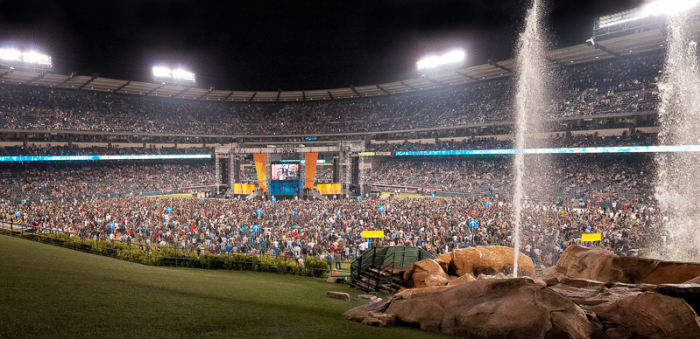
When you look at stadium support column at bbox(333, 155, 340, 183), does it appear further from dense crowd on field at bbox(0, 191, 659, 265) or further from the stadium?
dense crowd on field at bbox(0, 191, 659, 265)

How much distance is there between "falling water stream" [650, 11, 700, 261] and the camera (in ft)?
64.1

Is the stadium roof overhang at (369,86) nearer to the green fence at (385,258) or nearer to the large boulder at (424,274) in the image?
the green fence at (385,258)

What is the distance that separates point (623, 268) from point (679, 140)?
120 feet

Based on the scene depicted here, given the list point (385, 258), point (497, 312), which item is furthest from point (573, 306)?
point (385, 258)

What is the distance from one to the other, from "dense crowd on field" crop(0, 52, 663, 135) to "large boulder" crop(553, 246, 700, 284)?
38316mm

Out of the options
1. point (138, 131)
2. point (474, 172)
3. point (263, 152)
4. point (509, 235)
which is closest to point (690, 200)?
point (509, 235)

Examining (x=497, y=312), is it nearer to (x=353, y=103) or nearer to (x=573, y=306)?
(x=573, y=306)

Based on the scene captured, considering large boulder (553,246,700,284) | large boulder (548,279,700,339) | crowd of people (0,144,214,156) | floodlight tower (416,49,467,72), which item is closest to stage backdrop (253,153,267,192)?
crowd of people (0,144,214,156)

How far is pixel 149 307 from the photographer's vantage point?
752cm

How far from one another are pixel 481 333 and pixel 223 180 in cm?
4481

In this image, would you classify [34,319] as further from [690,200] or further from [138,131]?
[138,131]

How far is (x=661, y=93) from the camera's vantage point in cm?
3803

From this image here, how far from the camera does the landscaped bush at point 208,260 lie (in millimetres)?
15336

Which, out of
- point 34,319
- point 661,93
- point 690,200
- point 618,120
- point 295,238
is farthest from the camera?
point 618,120
